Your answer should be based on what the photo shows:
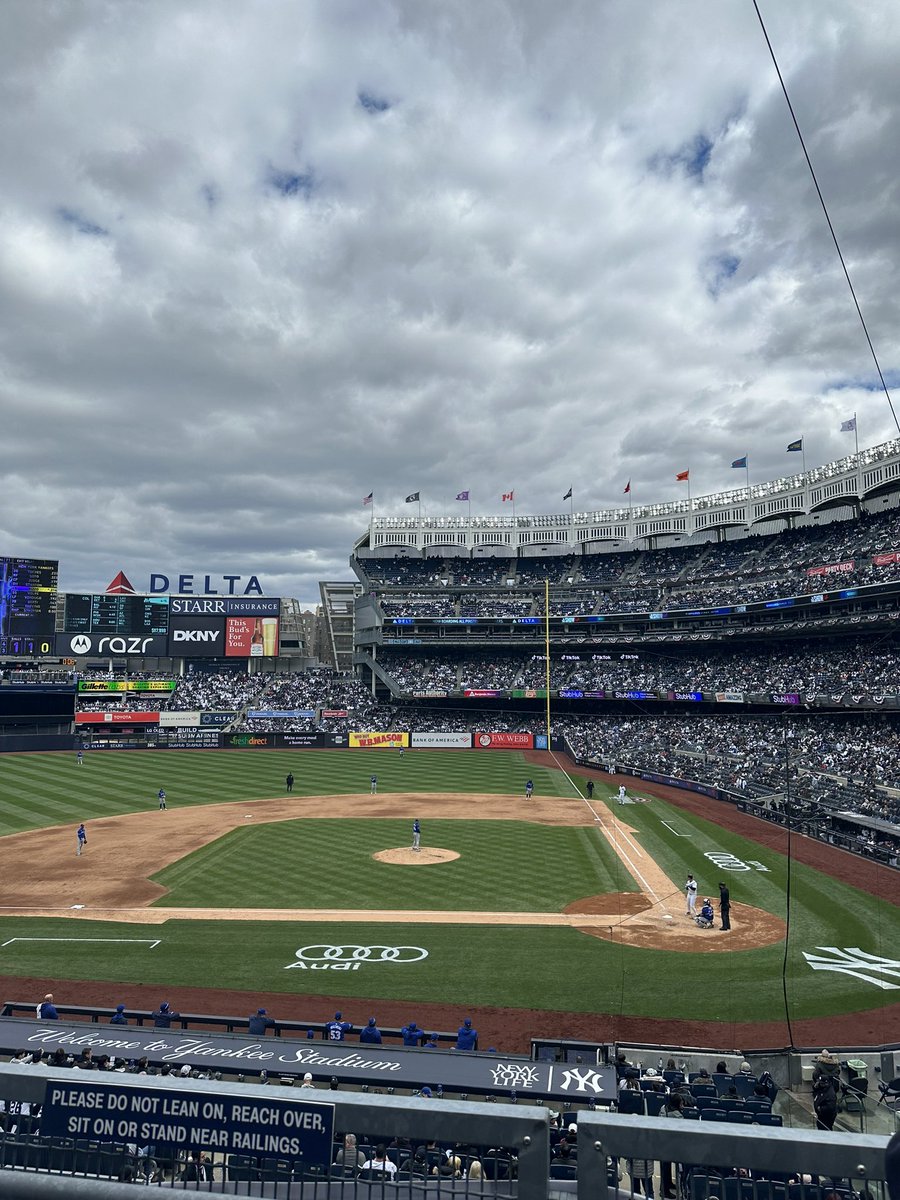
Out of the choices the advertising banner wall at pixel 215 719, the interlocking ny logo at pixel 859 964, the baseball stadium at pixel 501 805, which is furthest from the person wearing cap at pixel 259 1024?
the advertising banner wall at pixel 215 719

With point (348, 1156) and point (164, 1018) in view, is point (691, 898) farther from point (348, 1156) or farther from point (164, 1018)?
point (348, 1156)

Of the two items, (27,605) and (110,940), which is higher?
(27,605)

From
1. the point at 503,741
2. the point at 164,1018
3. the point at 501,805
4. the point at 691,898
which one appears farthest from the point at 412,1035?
the point at 503,741

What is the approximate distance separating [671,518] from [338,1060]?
280 ft

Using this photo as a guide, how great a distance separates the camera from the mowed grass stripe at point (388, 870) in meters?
27.3

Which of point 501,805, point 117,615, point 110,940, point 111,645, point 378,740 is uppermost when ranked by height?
point 117,615

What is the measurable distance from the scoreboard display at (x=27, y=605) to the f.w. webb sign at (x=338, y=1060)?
74.5m

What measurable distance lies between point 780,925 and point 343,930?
14371 millimetres

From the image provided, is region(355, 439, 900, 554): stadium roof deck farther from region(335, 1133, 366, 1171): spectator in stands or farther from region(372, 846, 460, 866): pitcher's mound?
region(335, 1133, 366, 1171): spectator in stands

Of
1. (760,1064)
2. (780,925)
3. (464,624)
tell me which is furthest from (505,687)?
(760,1064)

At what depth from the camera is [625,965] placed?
21.5 m

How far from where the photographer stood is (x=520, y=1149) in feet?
10.4

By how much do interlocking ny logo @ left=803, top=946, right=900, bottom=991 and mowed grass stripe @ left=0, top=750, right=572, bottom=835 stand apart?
2718 centimetres

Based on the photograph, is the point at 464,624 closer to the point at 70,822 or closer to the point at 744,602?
the point at 744,602
